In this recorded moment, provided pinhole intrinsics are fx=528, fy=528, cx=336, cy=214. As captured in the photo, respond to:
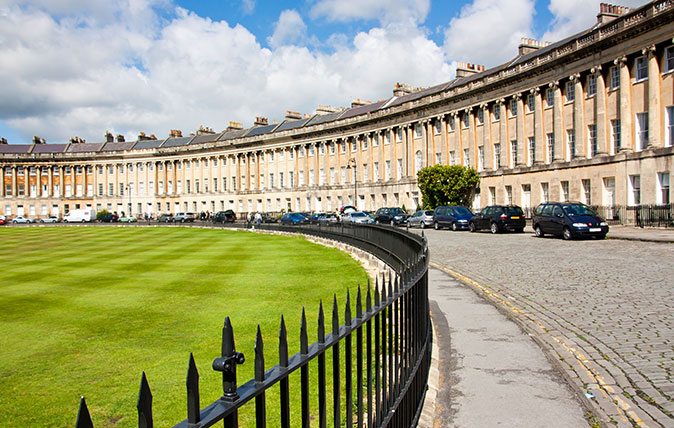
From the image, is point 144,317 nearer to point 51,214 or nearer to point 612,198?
point 612,198

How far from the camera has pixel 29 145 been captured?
118875mm

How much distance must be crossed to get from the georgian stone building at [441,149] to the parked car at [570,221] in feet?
38.5

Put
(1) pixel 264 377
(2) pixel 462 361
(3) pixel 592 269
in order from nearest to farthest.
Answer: (1) pixel 264 377 → (2) pixel 462 361 → (3) pixel 592 269

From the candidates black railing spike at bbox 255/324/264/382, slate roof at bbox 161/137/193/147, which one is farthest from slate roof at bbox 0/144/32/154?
black railing spike at bbox 255/324/264/382

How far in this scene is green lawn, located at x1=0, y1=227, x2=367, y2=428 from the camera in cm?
604

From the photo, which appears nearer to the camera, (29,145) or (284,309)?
(284,309)

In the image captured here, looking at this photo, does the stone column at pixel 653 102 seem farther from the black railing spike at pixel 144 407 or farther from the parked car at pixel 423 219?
the black railing spike at pixel 144 407

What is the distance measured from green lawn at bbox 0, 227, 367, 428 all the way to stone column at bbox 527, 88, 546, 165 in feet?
110

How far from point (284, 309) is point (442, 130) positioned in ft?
174

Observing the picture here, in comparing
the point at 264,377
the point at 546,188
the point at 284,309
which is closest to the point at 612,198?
the point at 546,188

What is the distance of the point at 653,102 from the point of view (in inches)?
1411

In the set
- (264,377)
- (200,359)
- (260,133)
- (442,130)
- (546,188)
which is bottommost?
(200,359)

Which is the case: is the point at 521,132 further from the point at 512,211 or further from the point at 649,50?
the point at 512,211

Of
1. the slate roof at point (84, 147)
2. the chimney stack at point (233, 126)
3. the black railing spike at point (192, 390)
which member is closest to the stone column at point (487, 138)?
the black railing spike at point (192, 390)
